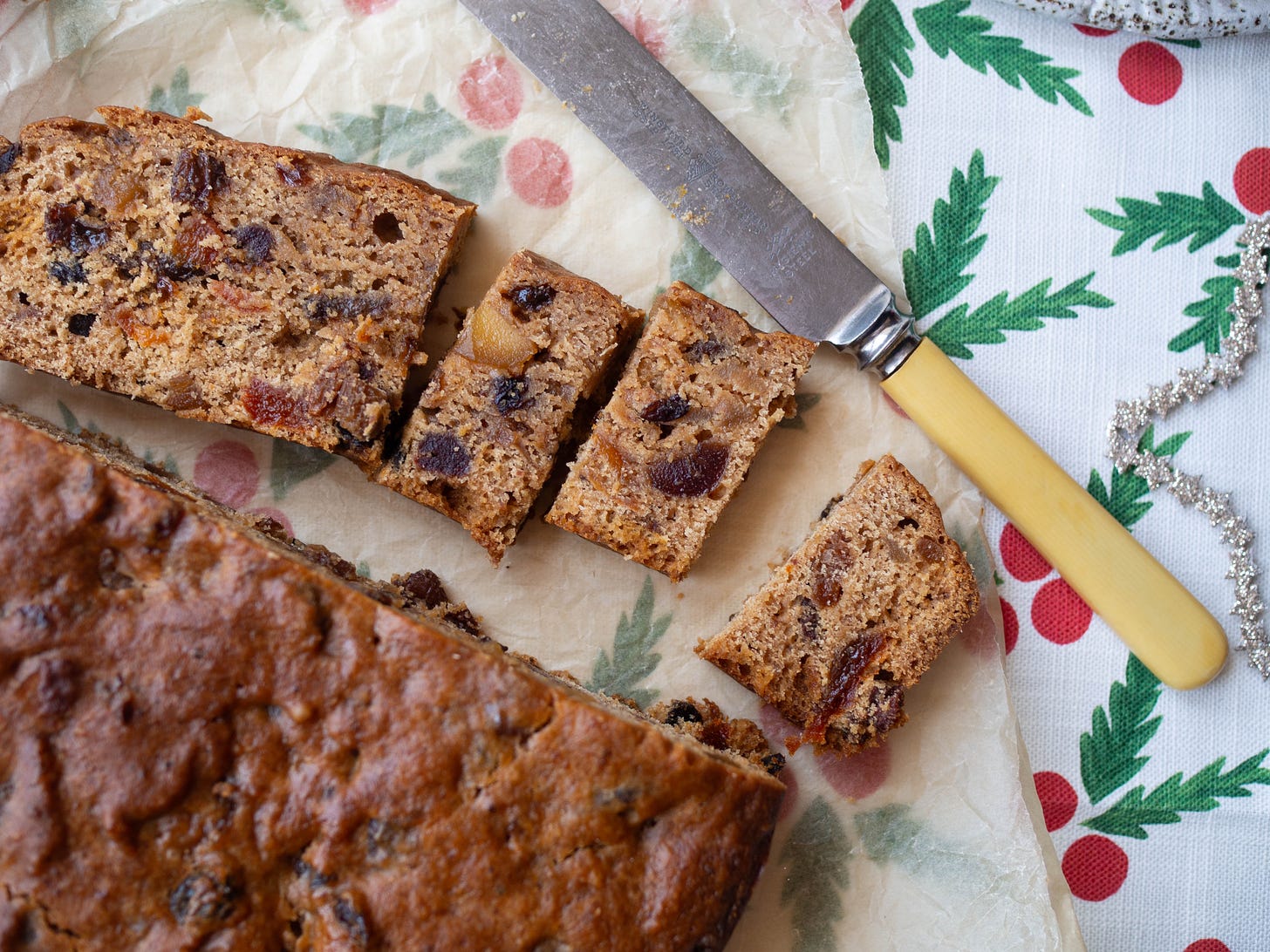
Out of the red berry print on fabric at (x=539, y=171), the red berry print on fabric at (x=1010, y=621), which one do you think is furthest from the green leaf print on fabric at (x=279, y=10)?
the red berry print on fabric at (x=1010, y=621)

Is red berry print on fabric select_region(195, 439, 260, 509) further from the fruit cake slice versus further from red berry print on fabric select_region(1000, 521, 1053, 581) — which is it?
red berry print on fabric select_region(1000, 521, 1053, 581)

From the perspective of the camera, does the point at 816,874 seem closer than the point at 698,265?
Yes

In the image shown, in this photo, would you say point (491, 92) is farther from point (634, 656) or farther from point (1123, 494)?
point (1123, 494)

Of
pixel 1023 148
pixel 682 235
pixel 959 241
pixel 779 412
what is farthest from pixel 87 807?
pixel 1023 148

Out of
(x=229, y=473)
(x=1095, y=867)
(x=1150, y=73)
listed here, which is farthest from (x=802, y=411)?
(x=229, y=473)

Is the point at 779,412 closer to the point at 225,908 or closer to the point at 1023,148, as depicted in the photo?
the point at 1023,148

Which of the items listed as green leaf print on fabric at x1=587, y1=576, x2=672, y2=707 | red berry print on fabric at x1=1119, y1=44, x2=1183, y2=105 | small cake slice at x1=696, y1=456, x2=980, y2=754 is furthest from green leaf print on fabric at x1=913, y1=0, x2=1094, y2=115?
green leaf print on fabric at x1=587, y1=576, x2=672, y2=707
